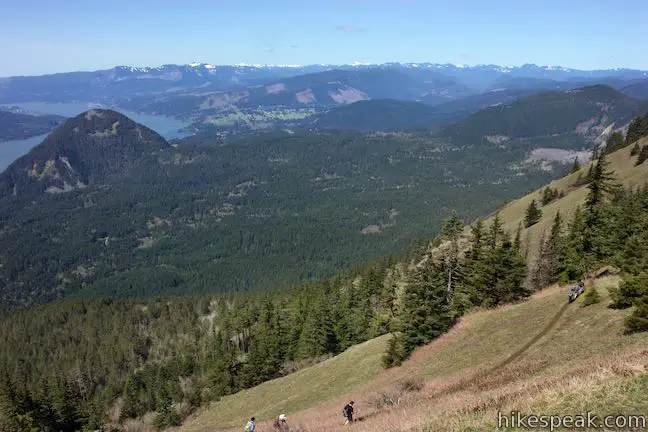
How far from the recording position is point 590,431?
15.7 metres

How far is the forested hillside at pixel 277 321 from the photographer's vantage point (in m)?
55.7

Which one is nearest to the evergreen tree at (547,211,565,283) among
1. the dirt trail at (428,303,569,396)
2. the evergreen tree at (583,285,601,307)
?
the evergreen tree at (583,285,601,307)

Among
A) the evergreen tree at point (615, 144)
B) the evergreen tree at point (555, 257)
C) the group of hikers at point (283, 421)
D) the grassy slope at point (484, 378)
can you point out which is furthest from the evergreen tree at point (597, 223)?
the evergreen tree at point (615, 144)

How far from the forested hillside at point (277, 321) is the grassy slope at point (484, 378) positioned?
11.1ft

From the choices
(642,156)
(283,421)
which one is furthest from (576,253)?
(642,156)

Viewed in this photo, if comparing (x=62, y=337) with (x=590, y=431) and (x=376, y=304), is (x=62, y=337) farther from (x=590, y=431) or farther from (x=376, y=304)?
(x=590, y=431)

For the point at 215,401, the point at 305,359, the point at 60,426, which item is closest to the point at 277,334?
the point at 305,359

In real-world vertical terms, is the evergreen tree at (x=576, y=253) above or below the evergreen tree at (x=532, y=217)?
above

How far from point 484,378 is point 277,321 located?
7556 cm

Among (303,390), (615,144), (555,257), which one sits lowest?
(303,390)

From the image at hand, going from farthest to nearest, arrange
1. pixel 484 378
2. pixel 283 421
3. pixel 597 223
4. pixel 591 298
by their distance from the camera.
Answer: pixel 597 223 → pixel 591 298 → pixel 283 421 → pixel 484 378

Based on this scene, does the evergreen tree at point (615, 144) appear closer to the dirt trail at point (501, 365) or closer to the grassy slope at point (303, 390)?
the grassy slope at point (303, 390)

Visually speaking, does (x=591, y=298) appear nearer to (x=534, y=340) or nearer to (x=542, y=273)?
(x=534, y=340)

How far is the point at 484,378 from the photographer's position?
31141 millimetres
